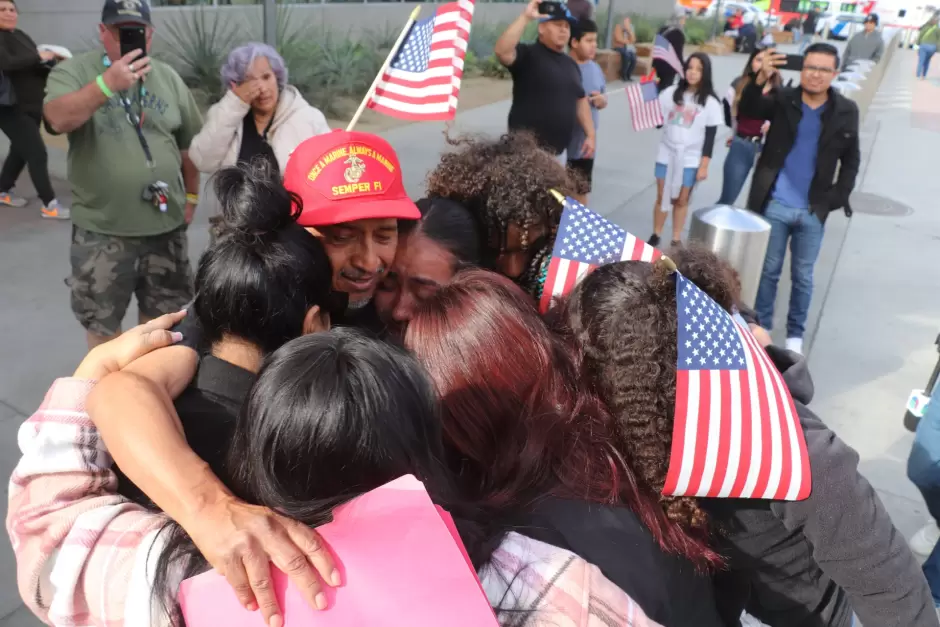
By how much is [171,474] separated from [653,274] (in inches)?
40.2

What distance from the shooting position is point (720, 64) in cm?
2042

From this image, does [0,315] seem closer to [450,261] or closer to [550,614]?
[450,261]

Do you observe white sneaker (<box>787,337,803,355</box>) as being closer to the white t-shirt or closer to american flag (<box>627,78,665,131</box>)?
the white t-shirt

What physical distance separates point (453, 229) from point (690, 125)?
4.54 metres

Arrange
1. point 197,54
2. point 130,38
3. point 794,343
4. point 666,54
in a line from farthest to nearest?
1. point 197,54
2. point 666,54
3. point 794,343
4. point 130,38

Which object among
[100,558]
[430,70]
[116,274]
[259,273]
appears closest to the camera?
[100,558]

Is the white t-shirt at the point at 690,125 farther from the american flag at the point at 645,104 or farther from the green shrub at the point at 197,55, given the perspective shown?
the green shrub at the point at 197,55

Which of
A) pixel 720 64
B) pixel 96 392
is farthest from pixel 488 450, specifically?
pixel 720 64

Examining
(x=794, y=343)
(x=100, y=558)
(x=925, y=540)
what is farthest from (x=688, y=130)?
(x=100, y=558)

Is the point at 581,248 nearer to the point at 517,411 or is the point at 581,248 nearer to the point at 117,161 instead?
the point at 517,411

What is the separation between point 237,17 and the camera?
11.8 metres

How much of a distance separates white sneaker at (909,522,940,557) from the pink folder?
2934 millimetres

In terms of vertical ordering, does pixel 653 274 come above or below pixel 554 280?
above

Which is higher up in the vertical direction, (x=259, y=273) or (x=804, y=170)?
(x=259, y=273)
